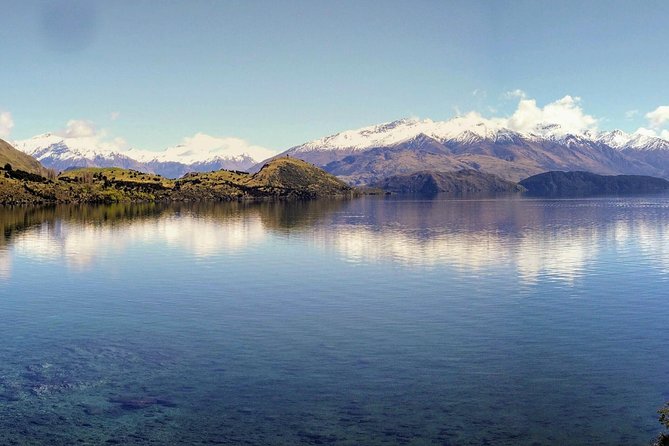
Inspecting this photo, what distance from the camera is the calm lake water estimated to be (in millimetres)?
42062

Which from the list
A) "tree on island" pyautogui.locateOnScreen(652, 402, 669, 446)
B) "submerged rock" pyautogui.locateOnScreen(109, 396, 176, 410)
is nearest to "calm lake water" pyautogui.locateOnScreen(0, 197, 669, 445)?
"submerged rock" pyautogui.locateOnScreen(109, 396, 176, 410)

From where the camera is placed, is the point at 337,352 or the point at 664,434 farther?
the point at 337,352

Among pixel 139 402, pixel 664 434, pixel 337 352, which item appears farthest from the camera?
pixel 337 352

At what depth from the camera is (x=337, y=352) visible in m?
58.7

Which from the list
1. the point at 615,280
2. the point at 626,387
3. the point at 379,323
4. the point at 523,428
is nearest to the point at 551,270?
the point at 615,280

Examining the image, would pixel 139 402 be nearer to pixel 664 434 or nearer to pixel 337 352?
pixel 337 352

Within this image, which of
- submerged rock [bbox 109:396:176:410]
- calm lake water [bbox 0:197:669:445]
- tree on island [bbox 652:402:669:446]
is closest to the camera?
tree on island [bbox 652:402:669:446]

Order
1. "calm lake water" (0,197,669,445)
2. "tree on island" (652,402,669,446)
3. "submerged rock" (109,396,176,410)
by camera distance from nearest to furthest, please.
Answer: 1. "tree on island" (652,402,669,446)
2. "calm lake water" (0,197,669,445)
3. "submerged rock" (109,396,176,410)

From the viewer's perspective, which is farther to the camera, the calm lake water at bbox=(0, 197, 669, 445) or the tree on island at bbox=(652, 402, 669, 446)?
the calm lake water at bbox=(0, 197, 669, 445)

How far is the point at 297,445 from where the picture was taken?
39156 mm

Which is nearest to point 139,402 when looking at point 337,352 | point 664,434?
point 337,352

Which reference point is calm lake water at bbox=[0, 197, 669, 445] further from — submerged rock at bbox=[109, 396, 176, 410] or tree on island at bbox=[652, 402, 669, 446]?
tree on island at bbox=[652, 402, 669, 446]

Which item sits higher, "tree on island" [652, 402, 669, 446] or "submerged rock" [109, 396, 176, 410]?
"tree on island" [652, 402, 669, 446]

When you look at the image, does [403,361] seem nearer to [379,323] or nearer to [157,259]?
[379,323]
